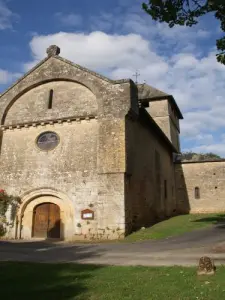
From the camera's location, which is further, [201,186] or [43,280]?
[201,186]

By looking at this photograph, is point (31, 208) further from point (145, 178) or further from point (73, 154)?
point (145, 178)

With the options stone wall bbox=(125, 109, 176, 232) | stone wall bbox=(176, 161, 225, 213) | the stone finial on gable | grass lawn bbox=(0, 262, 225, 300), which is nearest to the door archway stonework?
stone wall bbox=(125, 109, 176, 232)

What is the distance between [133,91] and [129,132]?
2221mm

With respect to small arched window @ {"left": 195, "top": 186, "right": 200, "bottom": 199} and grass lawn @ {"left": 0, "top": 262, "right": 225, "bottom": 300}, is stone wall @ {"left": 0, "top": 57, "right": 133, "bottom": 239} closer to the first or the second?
grass lawn @ {"left": 0, "top": 262, "right": 225, "bottom": 300}

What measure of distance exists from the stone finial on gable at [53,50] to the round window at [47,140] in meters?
5.04

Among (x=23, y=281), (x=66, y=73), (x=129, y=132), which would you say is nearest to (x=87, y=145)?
(x=129, y=132)

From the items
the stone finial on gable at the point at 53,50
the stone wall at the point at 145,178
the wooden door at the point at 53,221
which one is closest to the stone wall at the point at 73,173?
the stone wall at the point at 145,178

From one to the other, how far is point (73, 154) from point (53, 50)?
22.7ft

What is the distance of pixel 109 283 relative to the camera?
6219mm

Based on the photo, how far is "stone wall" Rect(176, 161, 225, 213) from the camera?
2717cm

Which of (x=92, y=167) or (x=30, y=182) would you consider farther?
(x=30, y=182)

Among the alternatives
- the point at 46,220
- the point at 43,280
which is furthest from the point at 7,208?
the point at 43,280

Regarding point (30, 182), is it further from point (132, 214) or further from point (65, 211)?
point (132, 214)

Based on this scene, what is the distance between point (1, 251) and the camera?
1123cm
